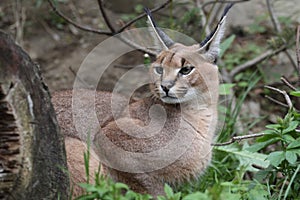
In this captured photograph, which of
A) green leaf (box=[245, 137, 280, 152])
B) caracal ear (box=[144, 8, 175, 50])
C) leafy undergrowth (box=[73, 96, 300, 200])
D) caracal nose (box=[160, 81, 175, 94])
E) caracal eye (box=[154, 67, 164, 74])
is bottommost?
leafy undergrowth (box=[73, 96, 300, 200])

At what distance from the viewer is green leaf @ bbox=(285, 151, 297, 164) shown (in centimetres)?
326

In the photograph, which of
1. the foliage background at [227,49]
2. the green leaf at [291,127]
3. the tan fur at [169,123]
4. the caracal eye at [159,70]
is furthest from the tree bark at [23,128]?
the foliage background at [227,49]

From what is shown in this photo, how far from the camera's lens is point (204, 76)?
12.6ft

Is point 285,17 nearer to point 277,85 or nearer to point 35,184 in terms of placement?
point 277,85

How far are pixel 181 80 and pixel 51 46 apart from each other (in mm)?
3682

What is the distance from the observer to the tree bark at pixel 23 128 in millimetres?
2535

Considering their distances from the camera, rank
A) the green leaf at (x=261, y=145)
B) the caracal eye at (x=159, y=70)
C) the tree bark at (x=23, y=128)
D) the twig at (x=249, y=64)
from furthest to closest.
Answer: the twig at (x=249, y=64)
the caracal eye at (x=159, y=70)
the green leaf at (x=261, y=145)
the tree bark at (x=23, y=128)

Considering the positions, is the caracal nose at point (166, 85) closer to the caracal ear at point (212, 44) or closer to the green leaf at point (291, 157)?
the caracal ear at point (212, 44)

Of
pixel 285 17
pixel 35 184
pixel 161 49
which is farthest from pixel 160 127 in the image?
pixel 285 17

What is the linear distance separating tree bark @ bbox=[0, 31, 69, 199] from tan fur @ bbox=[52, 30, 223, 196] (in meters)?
0.78

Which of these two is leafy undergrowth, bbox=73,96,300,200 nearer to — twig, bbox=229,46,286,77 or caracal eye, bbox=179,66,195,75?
caracal eye, bbox=179,66,195,75

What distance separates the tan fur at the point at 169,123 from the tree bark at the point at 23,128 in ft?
2.57

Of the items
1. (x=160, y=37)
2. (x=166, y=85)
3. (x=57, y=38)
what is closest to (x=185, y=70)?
(x=166, y=85)

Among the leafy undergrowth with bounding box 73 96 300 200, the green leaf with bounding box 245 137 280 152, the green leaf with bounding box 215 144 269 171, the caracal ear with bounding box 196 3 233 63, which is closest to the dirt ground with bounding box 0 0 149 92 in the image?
the green leaf with bounding box 215 144 269 171
